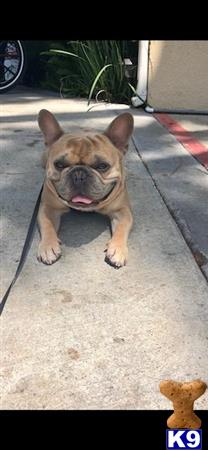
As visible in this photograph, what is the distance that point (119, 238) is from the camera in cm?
287

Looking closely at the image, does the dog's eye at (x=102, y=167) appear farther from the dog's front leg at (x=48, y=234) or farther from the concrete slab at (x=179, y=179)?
the concrete slab at (x=179, y=179)

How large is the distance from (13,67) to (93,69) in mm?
1203

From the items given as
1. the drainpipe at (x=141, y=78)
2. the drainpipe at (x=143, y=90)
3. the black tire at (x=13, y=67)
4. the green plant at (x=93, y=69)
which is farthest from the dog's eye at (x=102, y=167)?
the black tire at (x=13, y=67)

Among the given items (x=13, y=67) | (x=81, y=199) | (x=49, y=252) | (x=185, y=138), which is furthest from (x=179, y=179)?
(x=13, y=67)

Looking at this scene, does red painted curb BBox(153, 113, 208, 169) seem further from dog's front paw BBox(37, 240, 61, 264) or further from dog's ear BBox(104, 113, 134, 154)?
dog's front paw BBox(37, 240, 61, 264)

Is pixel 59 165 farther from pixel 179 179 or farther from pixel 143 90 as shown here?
pixel 143 90

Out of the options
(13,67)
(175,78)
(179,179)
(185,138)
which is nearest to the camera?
(179,179)

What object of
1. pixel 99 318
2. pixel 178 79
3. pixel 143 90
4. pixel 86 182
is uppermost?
pixel 178 79

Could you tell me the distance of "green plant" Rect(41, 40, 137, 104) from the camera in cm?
659

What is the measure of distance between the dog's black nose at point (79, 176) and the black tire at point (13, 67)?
15.5 ft
